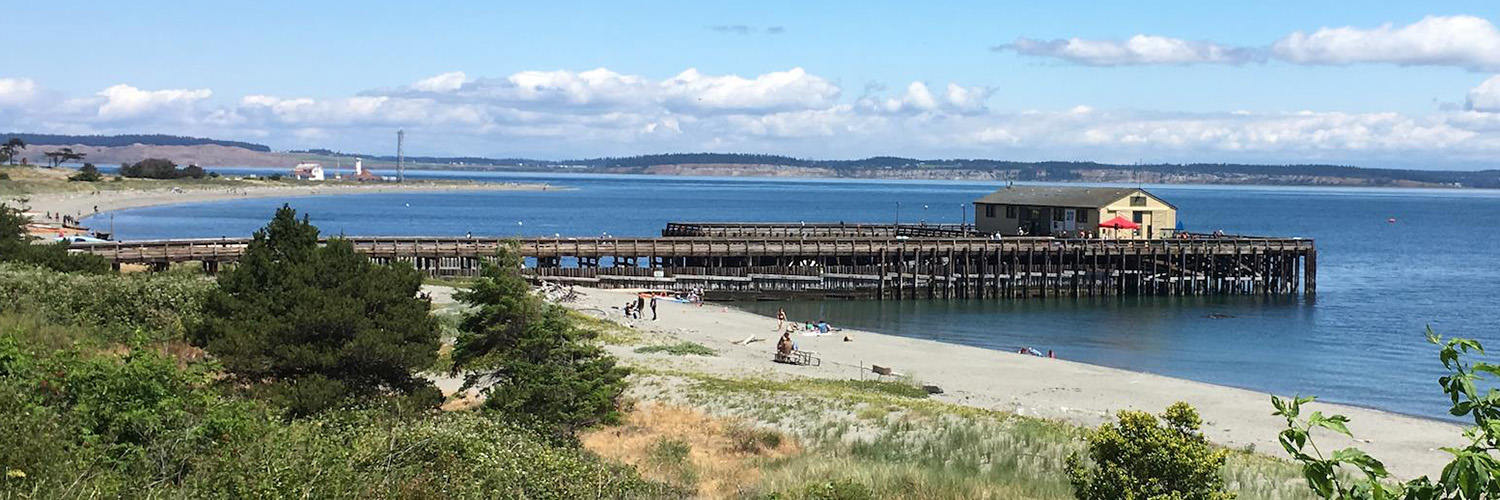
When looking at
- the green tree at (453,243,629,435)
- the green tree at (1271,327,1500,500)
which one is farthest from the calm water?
the green tree at (1271,327,1500,500)

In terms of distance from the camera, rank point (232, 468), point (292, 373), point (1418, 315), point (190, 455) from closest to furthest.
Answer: point (232, 468) → point (190, 455) → point (292, 373) → point (1418, 315)

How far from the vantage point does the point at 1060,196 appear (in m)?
72.9

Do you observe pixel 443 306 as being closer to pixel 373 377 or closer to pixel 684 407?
pixel 684 407

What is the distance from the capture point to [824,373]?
35.9 metres

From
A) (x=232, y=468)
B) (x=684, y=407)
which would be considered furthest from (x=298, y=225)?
(x=232, y=468)

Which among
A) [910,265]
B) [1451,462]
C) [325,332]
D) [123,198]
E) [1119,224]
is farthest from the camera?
[123,198]

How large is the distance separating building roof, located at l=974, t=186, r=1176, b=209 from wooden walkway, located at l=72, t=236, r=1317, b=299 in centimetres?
364

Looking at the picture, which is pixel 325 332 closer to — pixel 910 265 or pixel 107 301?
pixel 107 301

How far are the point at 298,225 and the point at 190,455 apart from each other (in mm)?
14291

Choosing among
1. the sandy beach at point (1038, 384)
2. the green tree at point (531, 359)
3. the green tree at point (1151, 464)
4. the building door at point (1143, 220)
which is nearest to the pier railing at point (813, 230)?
the building door at point (1143, 220)

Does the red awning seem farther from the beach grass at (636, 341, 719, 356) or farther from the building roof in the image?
the beach grass at (636, 341, 719, 356)

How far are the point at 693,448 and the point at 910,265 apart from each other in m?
48.2

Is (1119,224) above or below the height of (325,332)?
above

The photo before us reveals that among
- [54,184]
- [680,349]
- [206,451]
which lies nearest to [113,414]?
[206,451]
